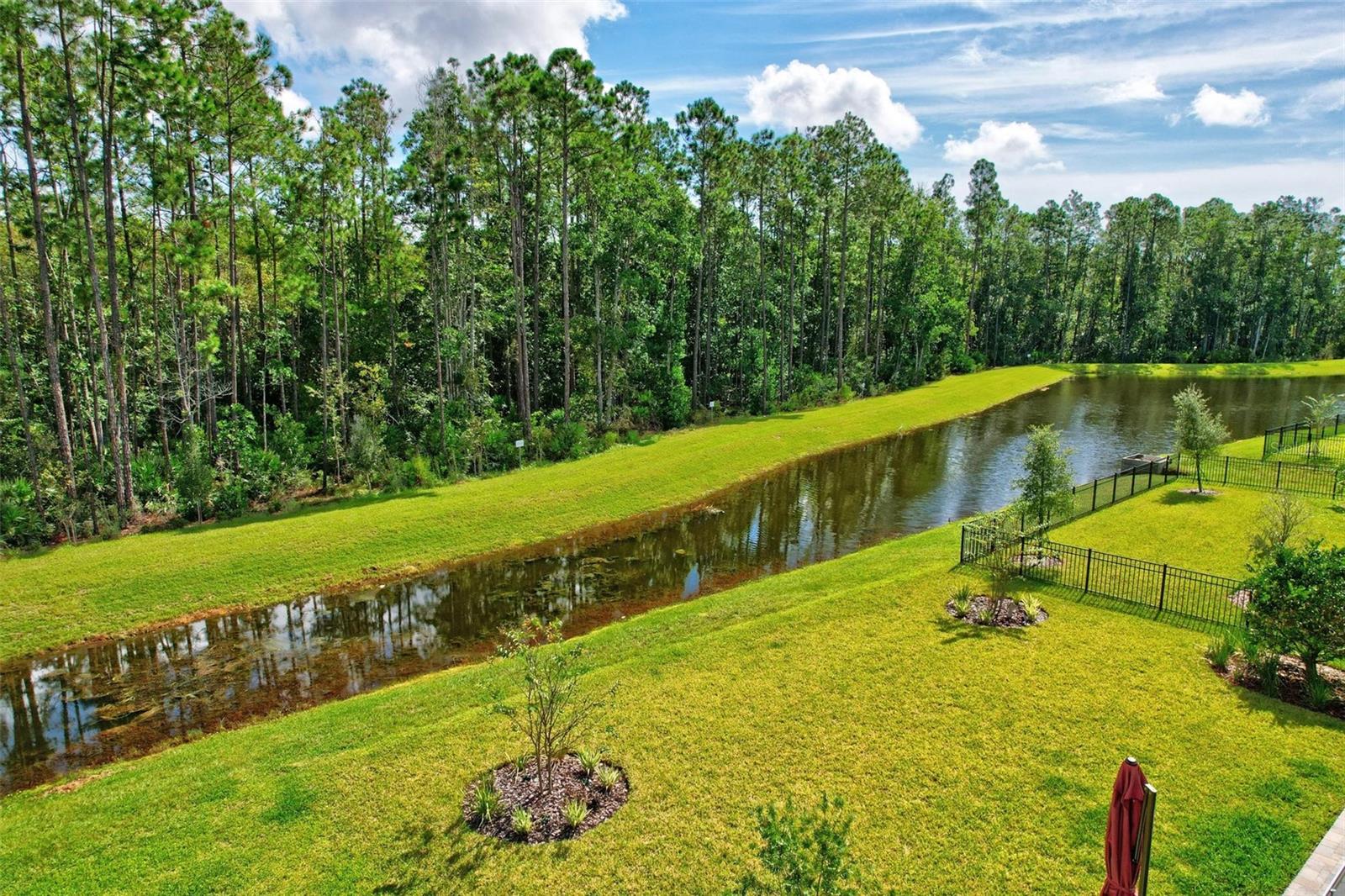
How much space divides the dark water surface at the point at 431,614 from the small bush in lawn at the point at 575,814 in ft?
22.6

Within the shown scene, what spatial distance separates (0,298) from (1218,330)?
100460 mm

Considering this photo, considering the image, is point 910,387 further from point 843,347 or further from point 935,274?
point 935,274

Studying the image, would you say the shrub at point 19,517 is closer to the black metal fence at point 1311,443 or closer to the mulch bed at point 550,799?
the mulch bed at point 550,799

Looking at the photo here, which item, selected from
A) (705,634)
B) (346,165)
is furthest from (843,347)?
(705,634)

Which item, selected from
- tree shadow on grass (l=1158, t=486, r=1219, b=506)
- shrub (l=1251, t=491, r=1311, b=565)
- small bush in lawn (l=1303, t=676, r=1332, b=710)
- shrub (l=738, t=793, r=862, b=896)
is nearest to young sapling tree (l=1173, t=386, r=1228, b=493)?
tree shadow on grass (l=1158, t=486, r=1219, b=506)

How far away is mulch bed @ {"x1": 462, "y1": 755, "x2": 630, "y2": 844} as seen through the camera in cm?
854

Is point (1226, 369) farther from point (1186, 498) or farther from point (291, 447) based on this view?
point (291, 447)

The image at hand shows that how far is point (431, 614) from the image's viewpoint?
17250 mm

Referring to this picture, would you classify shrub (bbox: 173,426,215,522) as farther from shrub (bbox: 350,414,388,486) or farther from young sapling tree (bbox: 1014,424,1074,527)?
young sapling tree (bbox: 1014,424,1074,527)

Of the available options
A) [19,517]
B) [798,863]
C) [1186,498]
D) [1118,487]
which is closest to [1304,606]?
[798,863]

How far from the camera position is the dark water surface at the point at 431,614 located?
12.7 m

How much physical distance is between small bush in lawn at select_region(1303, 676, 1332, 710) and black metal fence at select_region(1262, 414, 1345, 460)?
1953 centimetres

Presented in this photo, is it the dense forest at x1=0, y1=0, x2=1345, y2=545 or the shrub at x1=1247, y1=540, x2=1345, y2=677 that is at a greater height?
the dense forest at x1=0, y1=0, x2=1345, y2=545

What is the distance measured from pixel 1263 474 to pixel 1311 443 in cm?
519
